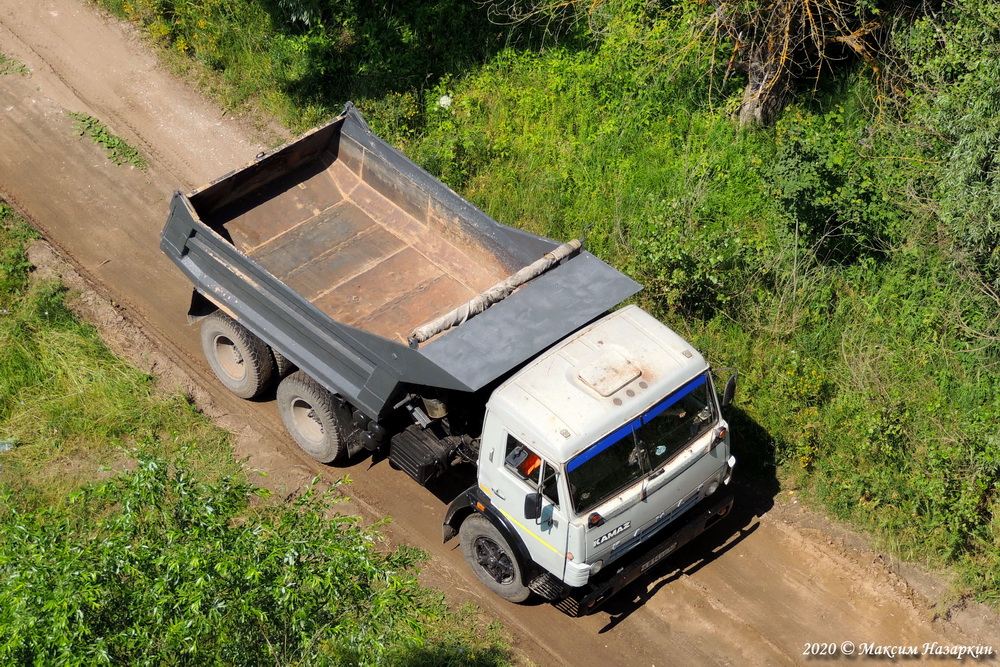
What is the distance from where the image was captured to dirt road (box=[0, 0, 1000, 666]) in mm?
8391

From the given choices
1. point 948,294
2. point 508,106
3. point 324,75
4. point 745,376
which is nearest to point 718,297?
point 745,376

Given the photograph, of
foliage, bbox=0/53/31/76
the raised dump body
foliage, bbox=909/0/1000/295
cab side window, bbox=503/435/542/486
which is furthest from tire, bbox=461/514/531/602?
foliage, bbox=0/53/31/76

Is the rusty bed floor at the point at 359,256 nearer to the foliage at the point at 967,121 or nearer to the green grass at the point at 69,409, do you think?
the green grass at the point at 69,409

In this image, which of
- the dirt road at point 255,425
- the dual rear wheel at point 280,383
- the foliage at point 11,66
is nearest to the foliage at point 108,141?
the dirt road at point 255,425

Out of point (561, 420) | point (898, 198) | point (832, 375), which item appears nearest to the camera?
point (561, 420)

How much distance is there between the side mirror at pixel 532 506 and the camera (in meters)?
7.25

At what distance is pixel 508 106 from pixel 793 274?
4.47 m

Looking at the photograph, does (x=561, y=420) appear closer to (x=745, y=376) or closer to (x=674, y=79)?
(x=745, y=376)

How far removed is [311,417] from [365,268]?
1.59 meters

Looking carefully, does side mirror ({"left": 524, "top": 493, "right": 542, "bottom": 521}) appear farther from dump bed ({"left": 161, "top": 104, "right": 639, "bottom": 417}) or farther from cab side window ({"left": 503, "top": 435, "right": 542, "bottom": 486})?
dump bed ({"left": 161, "top": 104, "right": 639, "bottom": 417})

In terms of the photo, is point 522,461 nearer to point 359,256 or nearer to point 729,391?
point 729,391

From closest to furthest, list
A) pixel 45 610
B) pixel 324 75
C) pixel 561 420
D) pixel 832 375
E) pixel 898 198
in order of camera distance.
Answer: pixel 45 610 → pixel 561 420 → pixel 832 375 → pixel 898 198 → pixel 324 75

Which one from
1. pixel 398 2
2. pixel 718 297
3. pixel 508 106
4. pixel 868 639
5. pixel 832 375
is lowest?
pixel 868 639

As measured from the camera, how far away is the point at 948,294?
10.0m
